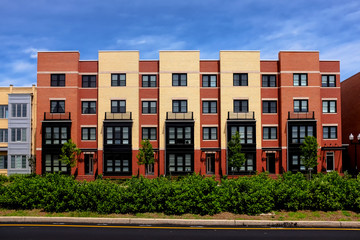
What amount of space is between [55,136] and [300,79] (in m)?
30.5

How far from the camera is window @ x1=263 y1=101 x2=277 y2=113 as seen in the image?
37.9m

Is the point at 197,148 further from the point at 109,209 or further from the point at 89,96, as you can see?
the point at 109,209

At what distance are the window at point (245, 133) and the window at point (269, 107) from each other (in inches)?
127

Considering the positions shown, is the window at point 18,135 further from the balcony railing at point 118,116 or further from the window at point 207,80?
the window at point 207,80

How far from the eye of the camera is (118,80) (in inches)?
1487

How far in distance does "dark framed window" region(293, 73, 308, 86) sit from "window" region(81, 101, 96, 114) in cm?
2502

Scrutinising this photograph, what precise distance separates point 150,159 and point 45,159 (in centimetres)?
1285

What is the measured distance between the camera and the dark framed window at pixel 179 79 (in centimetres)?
3759

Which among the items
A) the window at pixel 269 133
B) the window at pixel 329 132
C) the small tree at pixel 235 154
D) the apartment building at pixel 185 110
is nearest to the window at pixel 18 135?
the apartment building at pixel 185 110

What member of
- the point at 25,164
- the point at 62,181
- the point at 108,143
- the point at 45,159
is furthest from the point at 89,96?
the point at 62,181

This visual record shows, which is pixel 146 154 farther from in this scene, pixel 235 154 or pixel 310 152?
pixel 310 152

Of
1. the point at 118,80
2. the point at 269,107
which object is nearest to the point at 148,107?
the point at 118,80

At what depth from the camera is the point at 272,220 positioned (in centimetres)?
1291

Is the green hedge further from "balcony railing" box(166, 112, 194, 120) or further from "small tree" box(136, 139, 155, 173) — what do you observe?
"balcony railing" box(166, 112, 194, 120)
